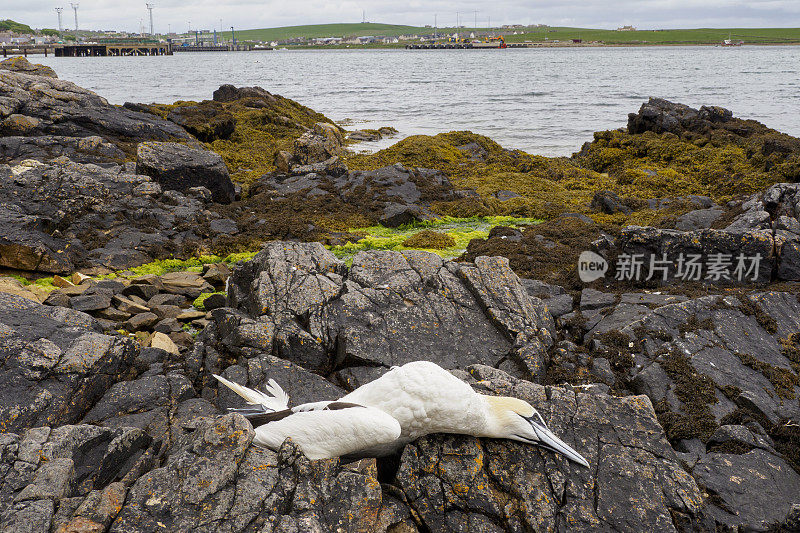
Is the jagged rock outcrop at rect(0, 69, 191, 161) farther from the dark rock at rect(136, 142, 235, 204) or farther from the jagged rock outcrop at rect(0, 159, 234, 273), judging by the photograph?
the jagged rock outcrop at rect(0, 159, 234, 273)

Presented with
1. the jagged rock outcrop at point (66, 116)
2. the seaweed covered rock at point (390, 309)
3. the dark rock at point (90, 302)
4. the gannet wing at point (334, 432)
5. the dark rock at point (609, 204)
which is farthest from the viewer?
the jagged rock outcrop at point (66, 116)

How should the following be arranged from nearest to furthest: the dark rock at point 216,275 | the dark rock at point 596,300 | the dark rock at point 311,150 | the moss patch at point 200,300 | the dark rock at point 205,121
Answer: the dark rock at point 596,300
the moss patch at point 200,300
the dark rock at point 216,275
the dark rock at point 311,150
the dark rock at point 205,121

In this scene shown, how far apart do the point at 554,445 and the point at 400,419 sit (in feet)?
4.09

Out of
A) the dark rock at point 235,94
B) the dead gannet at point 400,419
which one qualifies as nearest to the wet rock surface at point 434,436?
the dead gannet at point 400,419

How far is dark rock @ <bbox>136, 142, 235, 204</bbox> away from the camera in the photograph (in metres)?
14.9

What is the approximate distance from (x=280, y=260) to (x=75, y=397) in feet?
10.5

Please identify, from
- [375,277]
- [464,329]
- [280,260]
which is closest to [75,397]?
[280,260]

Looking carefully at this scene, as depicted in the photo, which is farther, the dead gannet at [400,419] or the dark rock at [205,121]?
the dark rock at [205,121]

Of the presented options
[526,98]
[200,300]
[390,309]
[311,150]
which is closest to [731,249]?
[390,309]

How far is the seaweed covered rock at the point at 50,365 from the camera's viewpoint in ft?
16.1

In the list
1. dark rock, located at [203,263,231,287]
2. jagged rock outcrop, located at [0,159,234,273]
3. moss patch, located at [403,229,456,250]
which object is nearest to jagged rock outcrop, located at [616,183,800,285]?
moss patch, located at [403,229,456,250]

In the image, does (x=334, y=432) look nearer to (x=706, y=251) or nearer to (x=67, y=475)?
(x=67, y=475)

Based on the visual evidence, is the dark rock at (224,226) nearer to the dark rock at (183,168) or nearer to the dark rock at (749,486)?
the dark rock at (183,168)

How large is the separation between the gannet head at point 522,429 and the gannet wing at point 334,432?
0.81 metres
